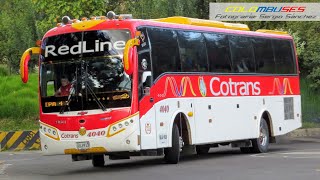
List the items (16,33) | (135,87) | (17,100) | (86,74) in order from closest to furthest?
1. (135,87)
2. (86,74)
3. (17,100)
4. (16,33)

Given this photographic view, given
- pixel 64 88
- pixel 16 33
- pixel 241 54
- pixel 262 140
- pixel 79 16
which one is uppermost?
pixel 16 33

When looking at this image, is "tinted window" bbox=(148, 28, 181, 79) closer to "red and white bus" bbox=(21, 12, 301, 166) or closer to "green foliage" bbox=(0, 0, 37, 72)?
"red and white bus" bbox=(21, 12, 301, 166)

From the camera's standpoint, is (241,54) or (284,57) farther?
(284,57)

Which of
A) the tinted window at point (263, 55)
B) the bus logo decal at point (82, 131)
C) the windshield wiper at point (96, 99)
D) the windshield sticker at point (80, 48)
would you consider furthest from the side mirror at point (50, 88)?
the tinted window at point (263, 55)

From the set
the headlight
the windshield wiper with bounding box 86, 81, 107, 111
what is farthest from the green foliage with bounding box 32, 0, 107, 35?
the windshield wiper with bounding box 86, 81, 107, 111

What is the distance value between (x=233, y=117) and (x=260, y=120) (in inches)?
66.7

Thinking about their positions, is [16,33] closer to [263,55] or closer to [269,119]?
[263,55]

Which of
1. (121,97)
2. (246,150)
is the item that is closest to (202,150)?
(246,150)

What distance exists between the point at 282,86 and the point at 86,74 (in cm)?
858

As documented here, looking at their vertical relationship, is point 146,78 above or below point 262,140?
above

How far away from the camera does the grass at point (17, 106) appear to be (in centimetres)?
2992

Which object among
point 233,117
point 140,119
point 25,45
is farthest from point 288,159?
point 25,45

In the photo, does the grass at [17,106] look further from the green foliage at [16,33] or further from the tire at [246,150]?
the tire at [246,150]

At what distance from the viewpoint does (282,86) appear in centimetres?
2281
